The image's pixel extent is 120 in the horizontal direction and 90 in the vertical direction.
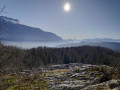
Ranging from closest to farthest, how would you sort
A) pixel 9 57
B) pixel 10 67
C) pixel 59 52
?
pixel 9 57
pixel 10 67
pixel 59 52

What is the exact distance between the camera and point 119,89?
4.77 m

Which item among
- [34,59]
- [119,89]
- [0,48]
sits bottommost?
[34,59]

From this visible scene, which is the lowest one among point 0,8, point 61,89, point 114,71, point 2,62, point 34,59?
point 34,59

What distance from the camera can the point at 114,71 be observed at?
9.70 m

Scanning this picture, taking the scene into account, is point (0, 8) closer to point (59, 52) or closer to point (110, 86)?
point (110, 86)

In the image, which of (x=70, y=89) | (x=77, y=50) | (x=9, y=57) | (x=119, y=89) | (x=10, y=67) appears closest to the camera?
(x=119, y=89)

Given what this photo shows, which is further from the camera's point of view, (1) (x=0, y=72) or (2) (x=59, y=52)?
(2) (x=59, y=52)

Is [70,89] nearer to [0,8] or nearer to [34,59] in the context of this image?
[0,8]

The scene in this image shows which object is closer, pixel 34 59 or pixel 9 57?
pixel 9 57

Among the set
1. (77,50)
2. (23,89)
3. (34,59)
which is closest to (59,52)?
(77,50)

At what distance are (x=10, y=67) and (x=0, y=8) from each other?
5.00m

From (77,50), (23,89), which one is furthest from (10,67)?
(77,50)

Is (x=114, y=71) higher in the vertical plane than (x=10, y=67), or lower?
lower

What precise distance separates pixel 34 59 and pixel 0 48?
249 feet
